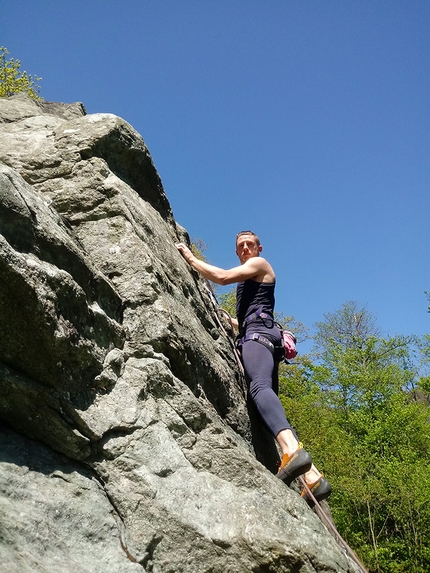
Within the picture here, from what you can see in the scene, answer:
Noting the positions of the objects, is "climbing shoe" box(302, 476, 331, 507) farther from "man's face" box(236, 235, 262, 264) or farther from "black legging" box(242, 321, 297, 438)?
"man's face" box(236, 235, 262, 264)

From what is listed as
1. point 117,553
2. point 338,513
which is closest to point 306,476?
point 117,553

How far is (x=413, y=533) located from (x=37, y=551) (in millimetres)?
20533

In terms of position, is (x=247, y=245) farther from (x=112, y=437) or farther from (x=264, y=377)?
(x=112, y=437)

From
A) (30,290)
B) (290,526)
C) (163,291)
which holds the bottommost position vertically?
(290,526)

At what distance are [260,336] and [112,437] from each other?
2.29m

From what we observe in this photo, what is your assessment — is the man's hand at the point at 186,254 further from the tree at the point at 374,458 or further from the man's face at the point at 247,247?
the tree at the point at 374,458

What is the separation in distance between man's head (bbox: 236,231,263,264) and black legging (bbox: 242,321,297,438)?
104 cm

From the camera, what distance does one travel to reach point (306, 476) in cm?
435

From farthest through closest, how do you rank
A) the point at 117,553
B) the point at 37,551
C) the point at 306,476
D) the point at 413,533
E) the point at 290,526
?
1. the point at 413,533
2. the point at 306,476
3. the point at 290,526
4. the point at 117,553
5. the point at 37,551

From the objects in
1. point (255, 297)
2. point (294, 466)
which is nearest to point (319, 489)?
point (294, 466)

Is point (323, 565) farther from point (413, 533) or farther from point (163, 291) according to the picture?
point (413, 533)

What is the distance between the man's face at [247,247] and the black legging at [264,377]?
1031mm

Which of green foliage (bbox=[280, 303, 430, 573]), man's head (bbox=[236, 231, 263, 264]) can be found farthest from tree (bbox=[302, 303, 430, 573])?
man's head (bbox=[236, 231, 263, 264])

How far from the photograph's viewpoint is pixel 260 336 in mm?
5004
